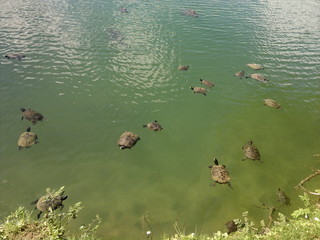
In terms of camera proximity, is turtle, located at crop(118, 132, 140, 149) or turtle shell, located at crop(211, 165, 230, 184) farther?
turtle, located at crop(118, 132, 140, 149)

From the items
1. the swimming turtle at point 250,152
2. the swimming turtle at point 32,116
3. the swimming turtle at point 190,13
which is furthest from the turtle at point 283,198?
the swimming turtle at point 190,13

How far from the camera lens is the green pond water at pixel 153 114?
30.1ft

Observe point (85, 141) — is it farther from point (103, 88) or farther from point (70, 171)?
point (103, 88)

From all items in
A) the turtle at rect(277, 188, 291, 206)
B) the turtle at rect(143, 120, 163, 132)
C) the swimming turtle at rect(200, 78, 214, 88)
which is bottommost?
the turtle at rect(277, 188, 291, 206)

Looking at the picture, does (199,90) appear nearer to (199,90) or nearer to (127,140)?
(199,90)

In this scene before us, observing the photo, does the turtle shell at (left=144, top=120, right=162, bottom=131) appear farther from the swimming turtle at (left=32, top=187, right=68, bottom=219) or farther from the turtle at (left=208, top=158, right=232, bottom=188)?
the swimming turtle at (left=32, top=187, right=68, bottom=219)

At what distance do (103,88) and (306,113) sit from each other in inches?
508

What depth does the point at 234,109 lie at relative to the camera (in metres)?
13.8

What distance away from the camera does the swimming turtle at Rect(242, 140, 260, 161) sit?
10.7m

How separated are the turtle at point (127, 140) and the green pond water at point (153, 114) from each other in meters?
0.30

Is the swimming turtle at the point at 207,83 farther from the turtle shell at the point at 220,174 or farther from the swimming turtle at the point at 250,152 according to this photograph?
the turtle shell at the point at 220,174

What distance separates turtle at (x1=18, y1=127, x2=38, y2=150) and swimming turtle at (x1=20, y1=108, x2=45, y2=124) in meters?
0.94

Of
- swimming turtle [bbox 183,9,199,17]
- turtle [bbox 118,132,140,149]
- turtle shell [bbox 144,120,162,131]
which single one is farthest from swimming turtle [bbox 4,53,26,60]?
swimming turtle [bbox 183,9,199,17]

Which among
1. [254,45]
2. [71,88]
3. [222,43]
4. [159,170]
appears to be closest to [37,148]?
[71,88]
